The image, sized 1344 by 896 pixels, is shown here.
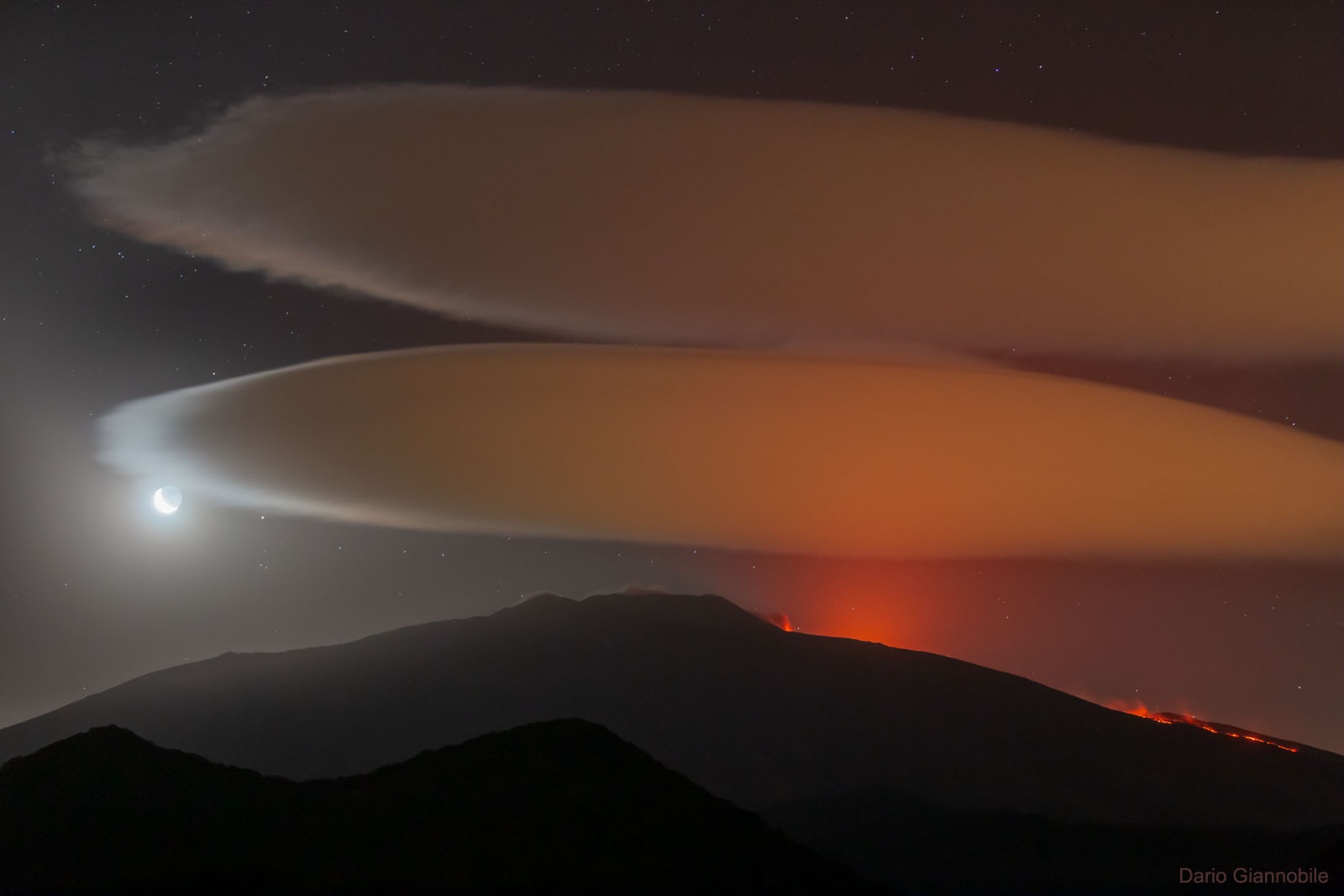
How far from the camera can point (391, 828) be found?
34312 mm

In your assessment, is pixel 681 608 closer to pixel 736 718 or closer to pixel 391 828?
pixel 736 718

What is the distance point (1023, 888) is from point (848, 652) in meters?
26.3

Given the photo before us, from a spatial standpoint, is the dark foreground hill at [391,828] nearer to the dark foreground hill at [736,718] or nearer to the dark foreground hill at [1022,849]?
the dark foreground hill at [1022,849]

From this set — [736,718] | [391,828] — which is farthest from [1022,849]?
[391,828]

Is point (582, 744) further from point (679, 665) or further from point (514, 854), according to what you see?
point (679, 665)

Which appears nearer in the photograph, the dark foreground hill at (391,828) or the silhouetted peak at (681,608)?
the dark foreground hill at (391,828)

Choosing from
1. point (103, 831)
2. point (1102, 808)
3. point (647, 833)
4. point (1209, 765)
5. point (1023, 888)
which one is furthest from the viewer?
point (1209, 765)

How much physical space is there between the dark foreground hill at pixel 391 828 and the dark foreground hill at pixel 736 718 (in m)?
4.35

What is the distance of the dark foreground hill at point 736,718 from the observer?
155 ft

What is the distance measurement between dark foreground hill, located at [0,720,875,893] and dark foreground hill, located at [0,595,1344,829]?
14.3 feet

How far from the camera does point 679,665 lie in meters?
60.4

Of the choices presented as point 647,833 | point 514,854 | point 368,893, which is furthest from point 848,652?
point 368,893

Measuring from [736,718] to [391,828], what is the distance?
23272 millimetres

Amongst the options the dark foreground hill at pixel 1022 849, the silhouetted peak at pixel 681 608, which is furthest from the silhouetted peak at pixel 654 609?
the dark foreground hill at pixel 1022 849
